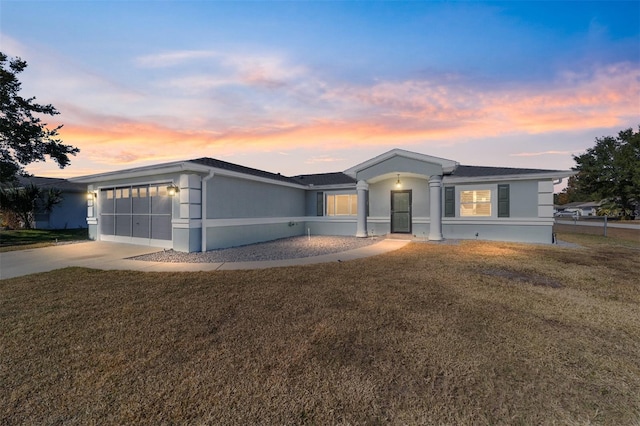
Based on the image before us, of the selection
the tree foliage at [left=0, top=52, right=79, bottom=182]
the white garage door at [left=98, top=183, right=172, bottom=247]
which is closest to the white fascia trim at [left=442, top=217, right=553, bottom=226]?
the white garage door at [left=98, top=183, right=172, bottom=247]

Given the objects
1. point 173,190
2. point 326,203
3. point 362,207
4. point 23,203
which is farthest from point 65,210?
point 362,207

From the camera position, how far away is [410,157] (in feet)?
40.7

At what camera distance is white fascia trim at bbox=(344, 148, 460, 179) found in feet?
38.1

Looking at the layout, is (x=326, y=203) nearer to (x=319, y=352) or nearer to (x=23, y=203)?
(x=319, y=352)

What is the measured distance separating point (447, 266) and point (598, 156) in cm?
5035

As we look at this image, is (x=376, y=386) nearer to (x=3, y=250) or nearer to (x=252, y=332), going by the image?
(x=252, y=332)

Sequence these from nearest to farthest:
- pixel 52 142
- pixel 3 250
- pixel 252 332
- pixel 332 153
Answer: pixel 252 332 → pixel 3 250 → pixel 52 142 → pixel 332 153

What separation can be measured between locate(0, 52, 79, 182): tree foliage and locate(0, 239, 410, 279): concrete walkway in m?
9.19

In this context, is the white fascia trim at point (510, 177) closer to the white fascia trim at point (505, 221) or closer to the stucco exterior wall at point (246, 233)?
the white fascia trim at point (505, 221)

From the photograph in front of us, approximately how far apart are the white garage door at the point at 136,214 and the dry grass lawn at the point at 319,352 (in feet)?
16.0

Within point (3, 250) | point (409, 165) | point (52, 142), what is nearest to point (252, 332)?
point (409, 165)

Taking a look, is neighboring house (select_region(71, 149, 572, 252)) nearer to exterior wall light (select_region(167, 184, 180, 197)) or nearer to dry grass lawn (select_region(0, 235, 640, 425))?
exterior wall light (select_region(167, 184, 180, 197))

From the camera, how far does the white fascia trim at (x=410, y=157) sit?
38.1ft

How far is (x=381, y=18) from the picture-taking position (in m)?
10.5
